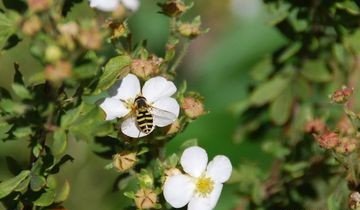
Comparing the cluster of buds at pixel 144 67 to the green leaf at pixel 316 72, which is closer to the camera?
the cluster of buds at pixel 144 67

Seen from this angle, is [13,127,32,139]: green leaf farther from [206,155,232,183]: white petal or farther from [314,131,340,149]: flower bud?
[314,131,340,149]: flower bud

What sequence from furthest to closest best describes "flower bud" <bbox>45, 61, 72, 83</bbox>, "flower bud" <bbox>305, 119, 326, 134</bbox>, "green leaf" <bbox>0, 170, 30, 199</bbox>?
"flower bud" <bbox>305, 119, 326, 134</bbox>
"green leaf" <bbox>0, 170, 30, 199</bbox>
"flower bud" <bbox>45, 61, 72, 83</bbox>

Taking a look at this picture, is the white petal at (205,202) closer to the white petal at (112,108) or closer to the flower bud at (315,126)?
the white petal at (112,108)

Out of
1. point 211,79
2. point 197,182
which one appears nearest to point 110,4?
point 197,182

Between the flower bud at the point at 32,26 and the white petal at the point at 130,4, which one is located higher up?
the white petal at the point at 130,4

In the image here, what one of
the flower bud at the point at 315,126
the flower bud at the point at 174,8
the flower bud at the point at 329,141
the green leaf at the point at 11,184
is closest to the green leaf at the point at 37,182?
the green leaf at the point at 11,184

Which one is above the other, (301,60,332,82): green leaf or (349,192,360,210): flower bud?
(301,60,332,82): green leaf

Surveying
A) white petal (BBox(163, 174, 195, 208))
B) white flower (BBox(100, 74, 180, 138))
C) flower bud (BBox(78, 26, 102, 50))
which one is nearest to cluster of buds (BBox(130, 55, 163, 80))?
white flower (BBox(100, 74, 180, 138))

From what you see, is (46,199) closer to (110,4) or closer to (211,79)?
(110,4)

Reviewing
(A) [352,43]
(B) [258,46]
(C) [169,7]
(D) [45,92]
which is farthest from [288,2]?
(B) [258,46]
